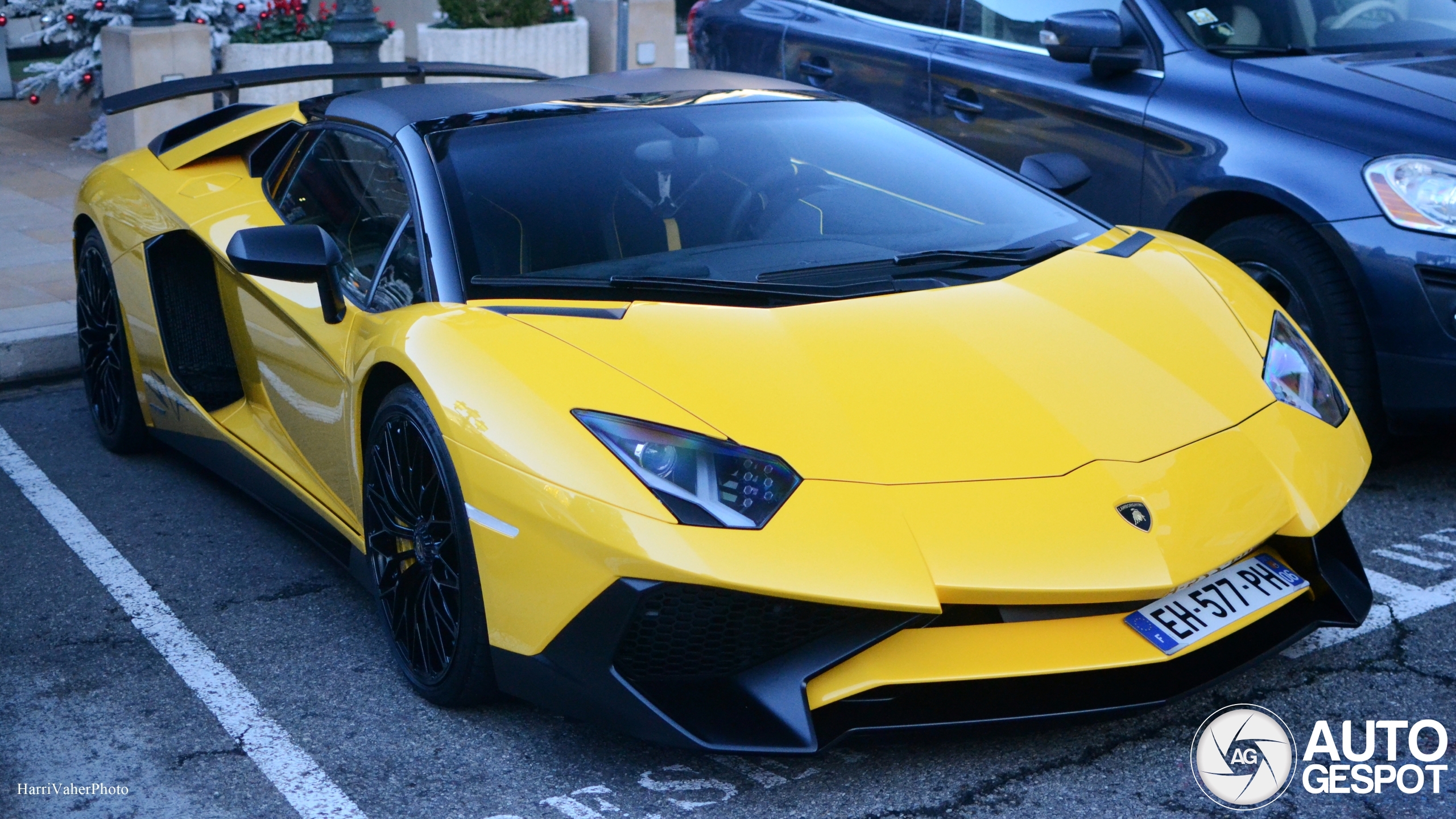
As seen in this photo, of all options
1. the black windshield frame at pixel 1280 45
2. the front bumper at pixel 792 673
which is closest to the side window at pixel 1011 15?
the black windshield frame at pixel 1280 45

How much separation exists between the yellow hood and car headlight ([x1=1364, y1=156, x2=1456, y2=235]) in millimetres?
1109

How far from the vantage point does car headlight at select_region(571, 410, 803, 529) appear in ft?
8.02

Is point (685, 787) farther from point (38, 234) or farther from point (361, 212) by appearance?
point (38, 234)

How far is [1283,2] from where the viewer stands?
15.9 feet

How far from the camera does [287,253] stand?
3.28 m

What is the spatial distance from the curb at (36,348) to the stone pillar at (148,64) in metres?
3.56

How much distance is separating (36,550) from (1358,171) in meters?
3.83

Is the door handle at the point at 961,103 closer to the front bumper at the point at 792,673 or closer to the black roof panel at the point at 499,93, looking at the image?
the black roof panel at the point at 499,93

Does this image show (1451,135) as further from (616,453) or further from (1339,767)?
(616,453)

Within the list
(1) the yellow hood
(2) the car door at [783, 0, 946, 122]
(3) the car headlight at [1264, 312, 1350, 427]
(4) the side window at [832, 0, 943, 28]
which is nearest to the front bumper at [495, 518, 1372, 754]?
(1) the yellow hood

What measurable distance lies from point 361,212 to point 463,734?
54.8 inches

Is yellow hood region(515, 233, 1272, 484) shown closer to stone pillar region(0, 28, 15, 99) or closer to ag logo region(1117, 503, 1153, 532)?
ag logo region(1117, 503, 1153, 532)

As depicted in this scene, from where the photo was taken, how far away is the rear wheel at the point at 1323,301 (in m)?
4.10

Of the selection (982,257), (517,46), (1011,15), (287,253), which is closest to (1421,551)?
(982,257)
